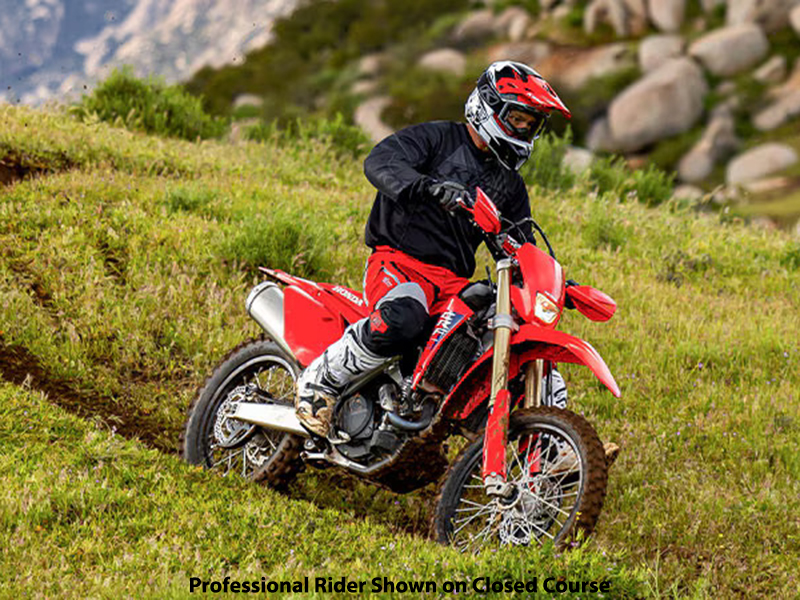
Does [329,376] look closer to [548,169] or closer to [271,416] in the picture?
[271,416]

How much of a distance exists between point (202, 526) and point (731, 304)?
6.53 meters

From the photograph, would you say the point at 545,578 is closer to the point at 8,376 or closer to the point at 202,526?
the point at 202,526

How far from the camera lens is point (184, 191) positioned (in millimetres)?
9602

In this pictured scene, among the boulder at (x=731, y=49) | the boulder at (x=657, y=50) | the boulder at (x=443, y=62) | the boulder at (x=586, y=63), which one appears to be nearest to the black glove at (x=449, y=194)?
the boulder at (x=586, y=63)

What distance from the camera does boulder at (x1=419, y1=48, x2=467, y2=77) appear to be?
2087 inches

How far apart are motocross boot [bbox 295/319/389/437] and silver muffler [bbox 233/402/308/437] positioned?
150 mm

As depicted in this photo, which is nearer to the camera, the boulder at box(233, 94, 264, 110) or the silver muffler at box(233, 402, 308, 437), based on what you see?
the silver muffler at box(233, 402, 308, 437)

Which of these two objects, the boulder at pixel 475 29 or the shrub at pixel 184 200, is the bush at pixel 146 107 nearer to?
the shrub at pixel 184 200

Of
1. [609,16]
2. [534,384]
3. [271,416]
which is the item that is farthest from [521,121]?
[609,16]

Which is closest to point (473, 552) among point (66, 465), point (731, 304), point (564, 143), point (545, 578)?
point (545, 578)

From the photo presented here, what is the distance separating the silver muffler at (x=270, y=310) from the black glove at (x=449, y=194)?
5.40 ft

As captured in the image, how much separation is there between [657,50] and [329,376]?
6728 cm

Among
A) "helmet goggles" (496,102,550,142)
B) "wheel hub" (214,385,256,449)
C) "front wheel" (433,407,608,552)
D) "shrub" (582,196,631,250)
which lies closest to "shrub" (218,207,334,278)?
"wheel hub" (214,385,256,449)

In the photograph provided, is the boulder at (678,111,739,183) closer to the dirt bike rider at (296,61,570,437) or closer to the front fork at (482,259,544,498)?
the dirt bike rider at (296,61,570,437)
